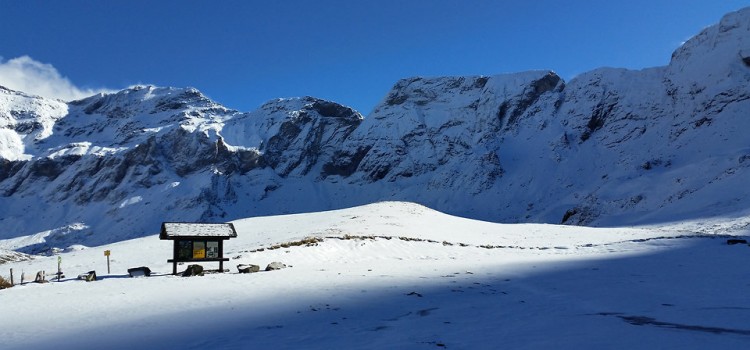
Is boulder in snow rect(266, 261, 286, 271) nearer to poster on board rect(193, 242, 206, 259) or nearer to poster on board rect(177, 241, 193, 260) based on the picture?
poster on board rect(193, 242, 206, 259)

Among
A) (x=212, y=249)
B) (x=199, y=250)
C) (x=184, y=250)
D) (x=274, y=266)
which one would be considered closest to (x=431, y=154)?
(x=212, y=249)

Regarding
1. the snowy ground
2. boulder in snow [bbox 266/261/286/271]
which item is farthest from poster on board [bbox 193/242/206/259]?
boulder in snow [bbox 266/261/286/271]

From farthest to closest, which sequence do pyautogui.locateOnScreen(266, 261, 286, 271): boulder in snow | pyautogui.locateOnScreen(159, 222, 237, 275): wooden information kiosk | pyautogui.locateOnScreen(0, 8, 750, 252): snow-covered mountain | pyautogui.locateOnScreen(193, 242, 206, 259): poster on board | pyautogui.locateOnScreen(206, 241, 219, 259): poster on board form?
pyautogui.locateOnScreen(0, 8, 750, 252): snow-covered mountain < pyautogui.locateOnScreen(206, 241, 219, 259): poster on board < pyautogui.locateOnScreen(193, 242, 206, 259): poster on board < pyautogui.locateOnScreen(159, 222, 237, 275): wooden information kiosk < pyautogui.locateOnScreen(266, 261, 286, 271): boulder in snow

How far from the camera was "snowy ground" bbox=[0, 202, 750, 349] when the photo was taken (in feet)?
30.7

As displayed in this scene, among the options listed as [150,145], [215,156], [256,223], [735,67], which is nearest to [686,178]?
[735,67]

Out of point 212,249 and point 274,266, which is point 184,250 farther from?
point 274,266

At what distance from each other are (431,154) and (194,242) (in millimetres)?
122400

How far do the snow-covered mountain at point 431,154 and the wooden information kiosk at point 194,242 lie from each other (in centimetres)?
5151

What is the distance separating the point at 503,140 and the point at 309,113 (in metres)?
85.7

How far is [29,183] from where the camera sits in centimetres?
15450

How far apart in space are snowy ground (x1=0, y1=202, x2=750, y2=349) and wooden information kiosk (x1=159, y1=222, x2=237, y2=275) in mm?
1536

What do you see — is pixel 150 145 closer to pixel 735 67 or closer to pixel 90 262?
pixel 90 262

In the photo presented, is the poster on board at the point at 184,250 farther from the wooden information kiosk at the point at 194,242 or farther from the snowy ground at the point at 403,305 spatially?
the snowy ground at the point at 403,305

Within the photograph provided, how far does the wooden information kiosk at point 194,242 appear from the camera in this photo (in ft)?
81.4
